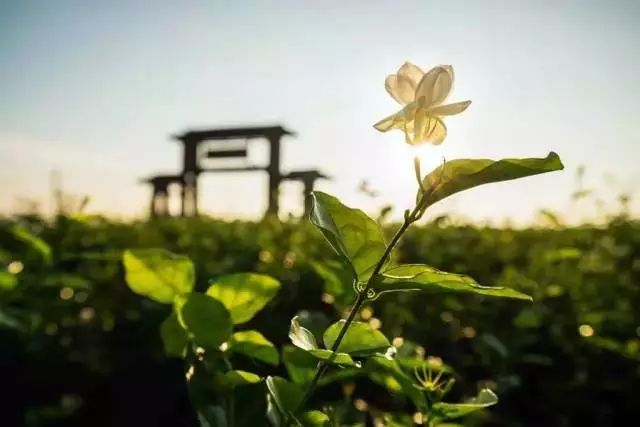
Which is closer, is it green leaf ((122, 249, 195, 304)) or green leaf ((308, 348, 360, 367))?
green leaf ((308, 348, 360, 367))

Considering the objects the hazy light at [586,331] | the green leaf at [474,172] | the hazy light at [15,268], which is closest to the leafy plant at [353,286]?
the green leaf at [474,172]

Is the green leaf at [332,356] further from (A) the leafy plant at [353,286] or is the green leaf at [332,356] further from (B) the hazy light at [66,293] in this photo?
(B) the hazy light at [66,293]

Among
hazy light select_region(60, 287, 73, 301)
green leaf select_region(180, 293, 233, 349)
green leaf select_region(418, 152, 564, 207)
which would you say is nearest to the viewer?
green leaf select_region(418, 152, 564, 207)

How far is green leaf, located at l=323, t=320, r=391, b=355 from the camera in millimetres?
850

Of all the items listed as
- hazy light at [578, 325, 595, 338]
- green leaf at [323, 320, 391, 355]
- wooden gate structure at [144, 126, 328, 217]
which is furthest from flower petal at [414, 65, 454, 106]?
wooden gate structure at [144, 126, 328, 217]

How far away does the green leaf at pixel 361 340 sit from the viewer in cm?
85

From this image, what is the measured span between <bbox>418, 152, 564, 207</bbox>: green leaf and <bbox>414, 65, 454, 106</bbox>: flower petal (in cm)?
8

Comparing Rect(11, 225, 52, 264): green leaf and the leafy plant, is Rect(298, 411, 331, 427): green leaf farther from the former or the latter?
Rect(11, 225, 52, 264): green leaf

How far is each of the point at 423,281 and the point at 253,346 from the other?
34 centimetres

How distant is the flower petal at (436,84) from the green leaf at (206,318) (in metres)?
0.40

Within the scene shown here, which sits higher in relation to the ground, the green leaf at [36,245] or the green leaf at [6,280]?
the green leaf at [36,245]

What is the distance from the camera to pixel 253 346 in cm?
102

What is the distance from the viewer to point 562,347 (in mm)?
2486

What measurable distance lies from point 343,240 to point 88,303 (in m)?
2.23
